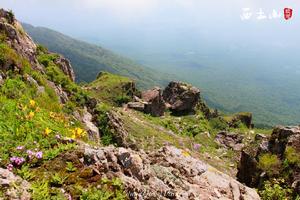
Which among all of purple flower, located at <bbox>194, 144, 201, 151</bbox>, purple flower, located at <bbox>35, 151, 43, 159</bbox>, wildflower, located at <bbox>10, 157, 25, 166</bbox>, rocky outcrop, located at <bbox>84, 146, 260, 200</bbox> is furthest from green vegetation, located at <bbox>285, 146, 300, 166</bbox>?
purple flower, located at <bbox>194, 144, 201, 151</bbox>

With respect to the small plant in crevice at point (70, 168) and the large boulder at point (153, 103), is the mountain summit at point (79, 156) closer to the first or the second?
the small plant in crevice at point (70, 168)

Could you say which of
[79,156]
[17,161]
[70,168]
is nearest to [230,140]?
[79,156]

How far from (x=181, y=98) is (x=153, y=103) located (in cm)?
893

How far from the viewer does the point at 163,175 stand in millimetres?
11109

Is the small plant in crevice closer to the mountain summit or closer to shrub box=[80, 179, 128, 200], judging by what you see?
the mountain summit

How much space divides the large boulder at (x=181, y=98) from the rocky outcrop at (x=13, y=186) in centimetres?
5193

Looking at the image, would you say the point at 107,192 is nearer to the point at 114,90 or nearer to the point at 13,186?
the point at 13,186

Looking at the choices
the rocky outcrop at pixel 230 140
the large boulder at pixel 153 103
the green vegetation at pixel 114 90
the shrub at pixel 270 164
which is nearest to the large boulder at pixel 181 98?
the large boulder at pixel 153 103

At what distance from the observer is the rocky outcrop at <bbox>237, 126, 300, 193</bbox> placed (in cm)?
2280

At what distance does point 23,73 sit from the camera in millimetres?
17344

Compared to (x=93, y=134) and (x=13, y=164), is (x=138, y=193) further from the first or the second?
(x=93, y=134)

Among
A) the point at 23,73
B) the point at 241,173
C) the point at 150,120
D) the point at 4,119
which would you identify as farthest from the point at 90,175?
the point at 150,120

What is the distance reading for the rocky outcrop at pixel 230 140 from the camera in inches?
2053

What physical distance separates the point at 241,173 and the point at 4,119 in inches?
762
